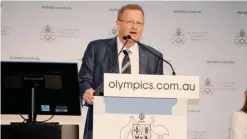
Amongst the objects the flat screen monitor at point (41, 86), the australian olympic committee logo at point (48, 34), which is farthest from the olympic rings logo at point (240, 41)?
the flat screen monitor at point (41, 86)

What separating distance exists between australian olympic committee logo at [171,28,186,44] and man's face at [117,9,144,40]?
0.38 metres

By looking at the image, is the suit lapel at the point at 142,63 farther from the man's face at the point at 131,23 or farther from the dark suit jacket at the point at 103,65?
the man's face at the point at 131,23

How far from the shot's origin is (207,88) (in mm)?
4090

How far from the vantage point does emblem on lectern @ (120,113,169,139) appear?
2062mm

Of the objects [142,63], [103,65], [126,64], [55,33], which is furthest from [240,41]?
[55,33]

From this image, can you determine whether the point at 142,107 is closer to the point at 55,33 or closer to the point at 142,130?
the point at 142,130

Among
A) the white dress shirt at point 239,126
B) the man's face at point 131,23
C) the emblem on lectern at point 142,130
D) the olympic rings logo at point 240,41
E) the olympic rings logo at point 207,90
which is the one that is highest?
the man's face at point 131,23

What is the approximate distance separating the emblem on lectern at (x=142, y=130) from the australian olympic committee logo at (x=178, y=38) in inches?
85.0

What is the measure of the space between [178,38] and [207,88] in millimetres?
626

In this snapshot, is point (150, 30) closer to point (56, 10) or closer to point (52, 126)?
point (56, 10)

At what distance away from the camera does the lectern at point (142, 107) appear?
2.08 metres

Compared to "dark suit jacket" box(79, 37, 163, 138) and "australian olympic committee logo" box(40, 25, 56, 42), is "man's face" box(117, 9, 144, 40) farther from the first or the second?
"australian olympic committee logo" box(40, 25, 56, 42)

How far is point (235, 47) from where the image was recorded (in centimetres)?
414

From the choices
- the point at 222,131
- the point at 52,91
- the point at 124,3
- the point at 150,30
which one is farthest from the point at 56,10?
the point at 222,131
